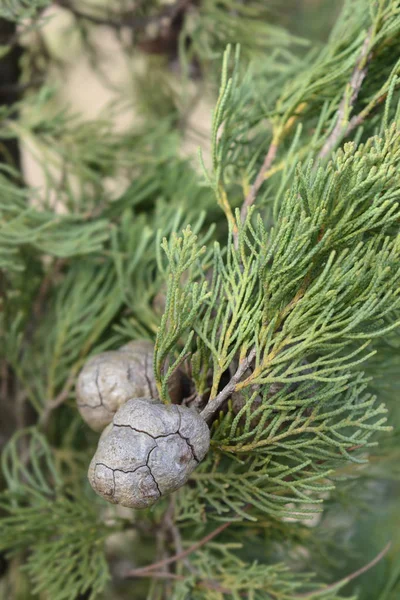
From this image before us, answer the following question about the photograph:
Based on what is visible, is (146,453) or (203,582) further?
(203,582)

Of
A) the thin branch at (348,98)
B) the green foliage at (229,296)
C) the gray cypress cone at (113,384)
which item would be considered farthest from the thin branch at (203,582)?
the thin branch at (348,98)

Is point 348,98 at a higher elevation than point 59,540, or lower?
higher

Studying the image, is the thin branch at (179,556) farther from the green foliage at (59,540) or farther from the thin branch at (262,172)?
the thin branch at (262,172)

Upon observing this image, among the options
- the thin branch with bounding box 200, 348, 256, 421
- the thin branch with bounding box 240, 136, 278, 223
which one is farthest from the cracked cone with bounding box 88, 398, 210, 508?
the thin branch with bounding box 240, 136, 278, 223

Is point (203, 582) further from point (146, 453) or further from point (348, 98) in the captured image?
point (348, 98)

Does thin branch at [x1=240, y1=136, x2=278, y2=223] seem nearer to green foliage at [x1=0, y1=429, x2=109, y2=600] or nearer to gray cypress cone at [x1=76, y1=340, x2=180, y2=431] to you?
gray cypress cone at [x1=76, y1=340, x2=180, y2=431]

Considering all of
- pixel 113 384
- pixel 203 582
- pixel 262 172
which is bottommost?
pixel 203 582

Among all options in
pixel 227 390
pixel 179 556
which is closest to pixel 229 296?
pixel 227 390
